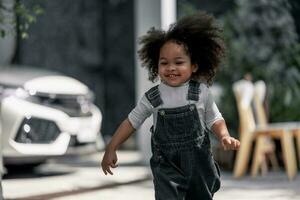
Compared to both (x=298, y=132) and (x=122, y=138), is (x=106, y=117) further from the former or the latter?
(x=122, y=138)

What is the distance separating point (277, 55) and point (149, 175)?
3.32m

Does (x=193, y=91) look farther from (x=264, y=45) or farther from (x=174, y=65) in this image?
(x=264, y=45)

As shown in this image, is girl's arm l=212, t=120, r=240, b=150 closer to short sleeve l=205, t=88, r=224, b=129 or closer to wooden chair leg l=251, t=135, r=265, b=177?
short sleeve l=205, t=88, r=224, b=129

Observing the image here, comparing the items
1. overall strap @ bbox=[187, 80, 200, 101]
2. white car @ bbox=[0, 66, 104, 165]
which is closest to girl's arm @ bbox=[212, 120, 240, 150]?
overall strap @ bbox=[187, 80, 200, 101]

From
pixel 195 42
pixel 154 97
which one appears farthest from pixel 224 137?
pixel 195 42

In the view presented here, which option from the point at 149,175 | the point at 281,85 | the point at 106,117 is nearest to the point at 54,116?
the point at 149,175

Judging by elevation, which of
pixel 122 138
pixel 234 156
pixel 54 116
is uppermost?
pixel 122 138

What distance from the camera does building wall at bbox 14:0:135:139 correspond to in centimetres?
1301

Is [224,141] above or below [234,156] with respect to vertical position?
above

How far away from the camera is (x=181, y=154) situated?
4.17 meters

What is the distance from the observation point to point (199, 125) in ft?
13.8

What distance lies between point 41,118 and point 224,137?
16.2 feet

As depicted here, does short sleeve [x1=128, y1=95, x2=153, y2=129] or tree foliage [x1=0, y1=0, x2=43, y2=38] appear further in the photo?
tree foliage [x1=0, y1=0, x2=43, y2=38]

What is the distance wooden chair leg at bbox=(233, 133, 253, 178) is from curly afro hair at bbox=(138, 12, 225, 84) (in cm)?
481
